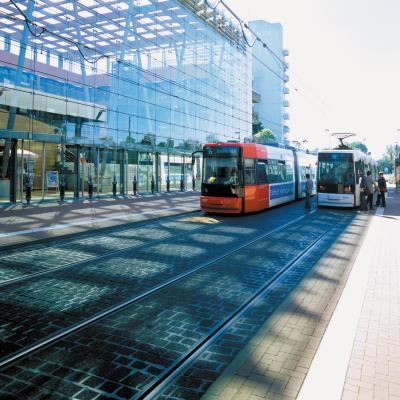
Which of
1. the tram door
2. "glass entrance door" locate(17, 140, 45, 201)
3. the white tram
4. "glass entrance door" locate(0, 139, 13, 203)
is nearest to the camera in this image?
the white tram

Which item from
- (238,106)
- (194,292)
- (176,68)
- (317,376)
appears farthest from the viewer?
(238,106)

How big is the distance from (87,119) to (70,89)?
7.05 feet

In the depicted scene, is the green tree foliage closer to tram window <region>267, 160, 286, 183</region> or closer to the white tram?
tram window <region>267, 160, 286, 183</region>

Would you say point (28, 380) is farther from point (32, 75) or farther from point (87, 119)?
point (87, 119)

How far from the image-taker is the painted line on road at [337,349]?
323cm

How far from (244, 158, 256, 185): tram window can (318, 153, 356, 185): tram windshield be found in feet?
15.6

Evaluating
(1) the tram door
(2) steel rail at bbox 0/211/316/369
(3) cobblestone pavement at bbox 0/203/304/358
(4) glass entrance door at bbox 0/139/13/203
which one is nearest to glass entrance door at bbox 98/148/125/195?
(1) the tram door

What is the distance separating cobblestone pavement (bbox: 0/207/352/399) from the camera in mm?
3434

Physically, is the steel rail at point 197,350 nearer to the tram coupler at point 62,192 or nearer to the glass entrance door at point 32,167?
the glass entrance door at point 32,167

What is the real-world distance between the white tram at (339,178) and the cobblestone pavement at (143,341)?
12662 mm

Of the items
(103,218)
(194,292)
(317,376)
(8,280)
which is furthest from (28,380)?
(103,218)

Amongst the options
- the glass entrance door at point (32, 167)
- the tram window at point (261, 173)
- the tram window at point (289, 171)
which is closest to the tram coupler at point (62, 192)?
the glass entrance door at point (32, 167)

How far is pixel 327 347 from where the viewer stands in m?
4.04

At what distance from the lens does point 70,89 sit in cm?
2453
